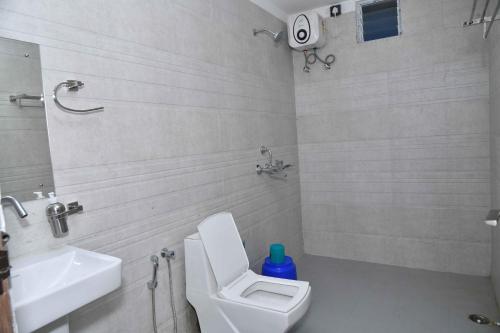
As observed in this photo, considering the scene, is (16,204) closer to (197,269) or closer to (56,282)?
(56,282)

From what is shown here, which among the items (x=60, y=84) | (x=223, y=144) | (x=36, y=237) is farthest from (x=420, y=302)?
(x=60, y=84)

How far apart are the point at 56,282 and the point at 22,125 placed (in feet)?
2.09

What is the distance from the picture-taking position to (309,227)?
3727 millimetres

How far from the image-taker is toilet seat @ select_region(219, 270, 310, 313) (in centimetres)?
196

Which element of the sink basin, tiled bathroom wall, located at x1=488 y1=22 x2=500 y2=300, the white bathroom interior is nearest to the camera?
the sink basin

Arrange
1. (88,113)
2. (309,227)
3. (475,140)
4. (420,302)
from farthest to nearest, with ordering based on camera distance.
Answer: (309,227)
(475,140)
(420,302)
(88,113)

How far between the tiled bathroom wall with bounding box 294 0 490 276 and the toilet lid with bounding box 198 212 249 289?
5.37ft

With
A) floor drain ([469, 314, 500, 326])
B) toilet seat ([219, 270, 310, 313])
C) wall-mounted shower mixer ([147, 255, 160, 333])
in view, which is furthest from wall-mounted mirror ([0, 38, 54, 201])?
floor drain ([469, 314, 500, 326])

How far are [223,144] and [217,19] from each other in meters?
0.92

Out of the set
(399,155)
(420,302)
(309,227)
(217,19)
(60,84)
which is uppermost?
(217,19)

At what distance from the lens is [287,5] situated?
329 centimetres

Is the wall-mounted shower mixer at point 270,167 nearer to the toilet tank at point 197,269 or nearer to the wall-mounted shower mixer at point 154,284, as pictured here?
the toilet tank at point 197,269

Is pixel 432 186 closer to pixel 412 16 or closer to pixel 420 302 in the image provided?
pixel 420 302

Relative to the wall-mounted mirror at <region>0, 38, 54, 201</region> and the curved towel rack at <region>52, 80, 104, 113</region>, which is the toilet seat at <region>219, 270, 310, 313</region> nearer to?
the wall-mounted mirror at <region>0, 38, 54, 201</region>
